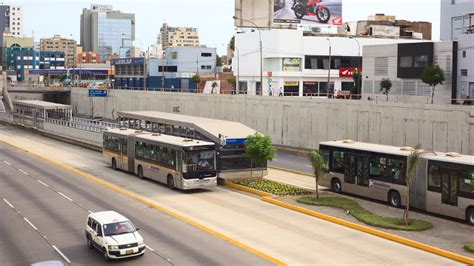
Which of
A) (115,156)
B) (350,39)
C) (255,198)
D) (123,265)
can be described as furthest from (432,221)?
(350,39)

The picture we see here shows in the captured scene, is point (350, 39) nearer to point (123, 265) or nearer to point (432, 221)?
point (432, 221)

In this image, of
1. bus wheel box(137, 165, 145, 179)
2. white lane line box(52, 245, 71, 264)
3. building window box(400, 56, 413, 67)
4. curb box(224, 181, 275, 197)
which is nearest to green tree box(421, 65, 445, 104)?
building window box(400, 56, 413, 67)

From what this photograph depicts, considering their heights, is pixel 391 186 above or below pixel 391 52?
below

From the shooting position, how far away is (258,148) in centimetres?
3559

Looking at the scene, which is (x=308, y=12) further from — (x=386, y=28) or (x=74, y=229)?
(x=74, y=229)

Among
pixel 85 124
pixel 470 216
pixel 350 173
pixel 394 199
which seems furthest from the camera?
pixel 85 124

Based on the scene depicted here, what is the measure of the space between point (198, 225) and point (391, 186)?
9.63 meters

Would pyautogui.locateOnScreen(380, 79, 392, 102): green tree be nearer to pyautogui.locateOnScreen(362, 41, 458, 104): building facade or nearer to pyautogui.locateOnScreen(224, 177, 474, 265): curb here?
pyautogui.locateOnScreen(362, 41, 458, 104): building facade

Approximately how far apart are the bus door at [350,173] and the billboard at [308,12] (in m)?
67.9

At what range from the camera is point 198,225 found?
87.5 ft

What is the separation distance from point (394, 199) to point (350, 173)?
3531 mm

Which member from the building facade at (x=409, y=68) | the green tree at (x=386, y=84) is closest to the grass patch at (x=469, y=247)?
the building facade at (x=409, y=68)

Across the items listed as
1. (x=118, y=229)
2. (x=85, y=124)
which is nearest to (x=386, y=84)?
(x=85, y=124)

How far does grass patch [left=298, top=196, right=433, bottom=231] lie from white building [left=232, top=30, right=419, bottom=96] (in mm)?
65600
